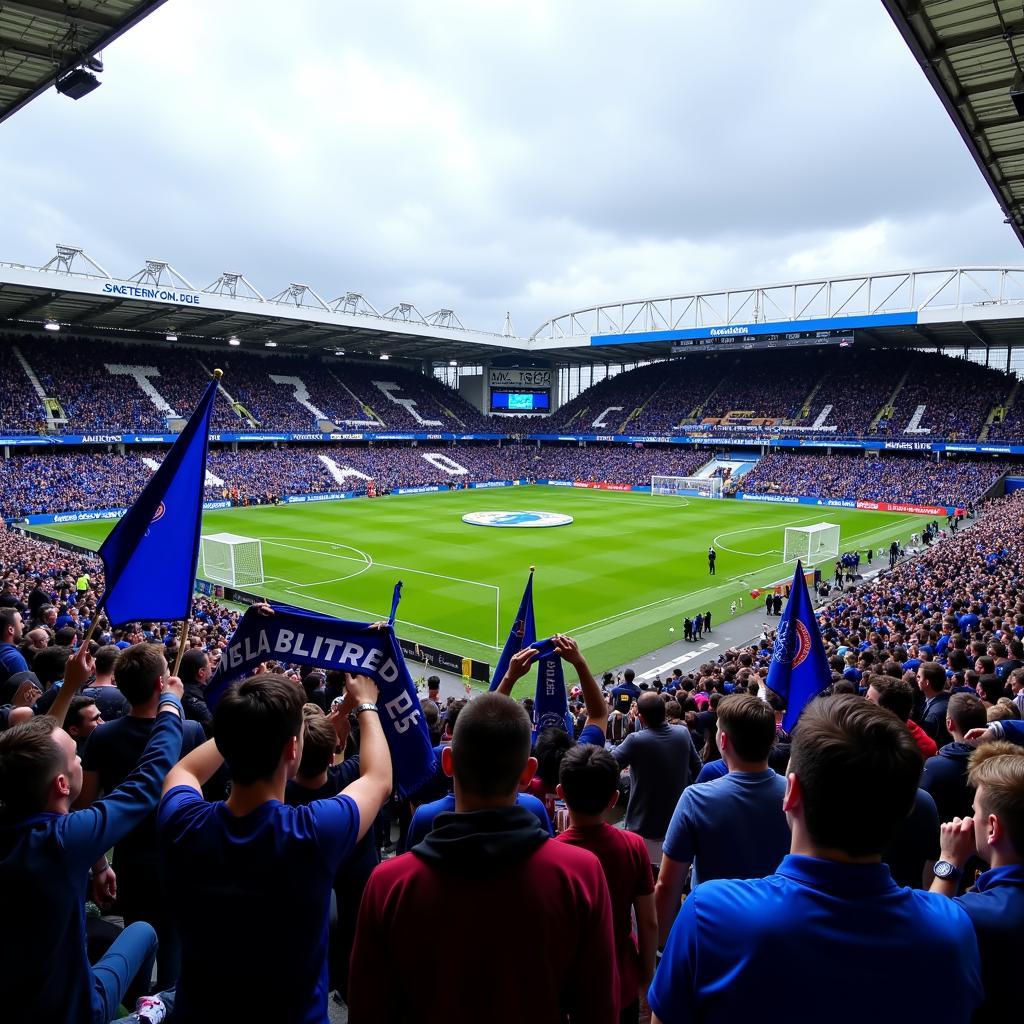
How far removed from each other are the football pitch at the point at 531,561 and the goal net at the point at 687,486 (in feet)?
24.7

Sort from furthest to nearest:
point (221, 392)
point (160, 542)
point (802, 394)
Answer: point (802, 394) < point (221, 392) < point (160, 542)

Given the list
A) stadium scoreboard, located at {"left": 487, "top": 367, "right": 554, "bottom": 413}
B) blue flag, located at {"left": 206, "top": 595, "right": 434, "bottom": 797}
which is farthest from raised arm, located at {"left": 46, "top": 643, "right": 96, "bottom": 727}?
stadium scoreboard, located at {"left": 487, "top": 367, "right": 554, "bottom": 413}

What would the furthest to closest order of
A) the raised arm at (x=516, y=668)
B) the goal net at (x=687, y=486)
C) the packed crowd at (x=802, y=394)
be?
1. the goal net at (x=687, y=486)
2. the packed crowd at (x=802, y=394)
3. the raised arm at (x=516, y=668)

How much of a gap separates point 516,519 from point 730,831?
42.2m

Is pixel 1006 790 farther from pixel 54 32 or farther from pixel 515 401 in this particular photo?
pixel 515 401

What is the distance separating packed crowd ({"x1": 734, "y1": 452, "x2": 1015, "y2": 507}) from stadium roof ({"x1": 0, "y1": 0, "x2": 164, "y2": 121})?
178 ft

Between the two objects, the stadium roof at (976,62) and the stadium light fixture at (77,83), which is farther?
the stadium light fixture at (77,83)

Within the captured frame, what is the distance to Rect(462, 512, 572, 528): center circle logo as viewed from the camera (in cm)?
4406

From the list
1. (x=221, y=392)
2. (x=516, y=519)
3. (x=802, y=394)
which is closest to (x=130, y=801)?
(x=516, y=519)

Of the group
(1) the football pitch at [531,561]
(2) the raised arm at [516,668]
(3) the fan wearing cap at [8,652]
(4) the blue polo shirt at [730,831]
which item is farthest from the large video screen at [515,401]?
(4) the blue polo shirt at [730,831]

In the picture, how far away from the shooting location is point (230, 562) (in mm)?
29359

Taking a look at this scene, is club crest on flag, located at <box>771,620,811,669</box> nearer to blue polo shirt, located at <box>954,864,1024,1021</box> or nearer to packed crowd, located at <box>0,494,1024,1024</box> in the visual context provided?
packed crowd, located at <box>0,494,1024,1024</box>

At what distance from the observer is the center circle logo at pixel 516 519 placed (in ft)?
145

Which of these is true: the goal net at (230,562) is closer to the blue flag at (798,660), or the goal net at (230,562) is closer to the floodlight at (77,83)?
the floodlight at (77,83)
